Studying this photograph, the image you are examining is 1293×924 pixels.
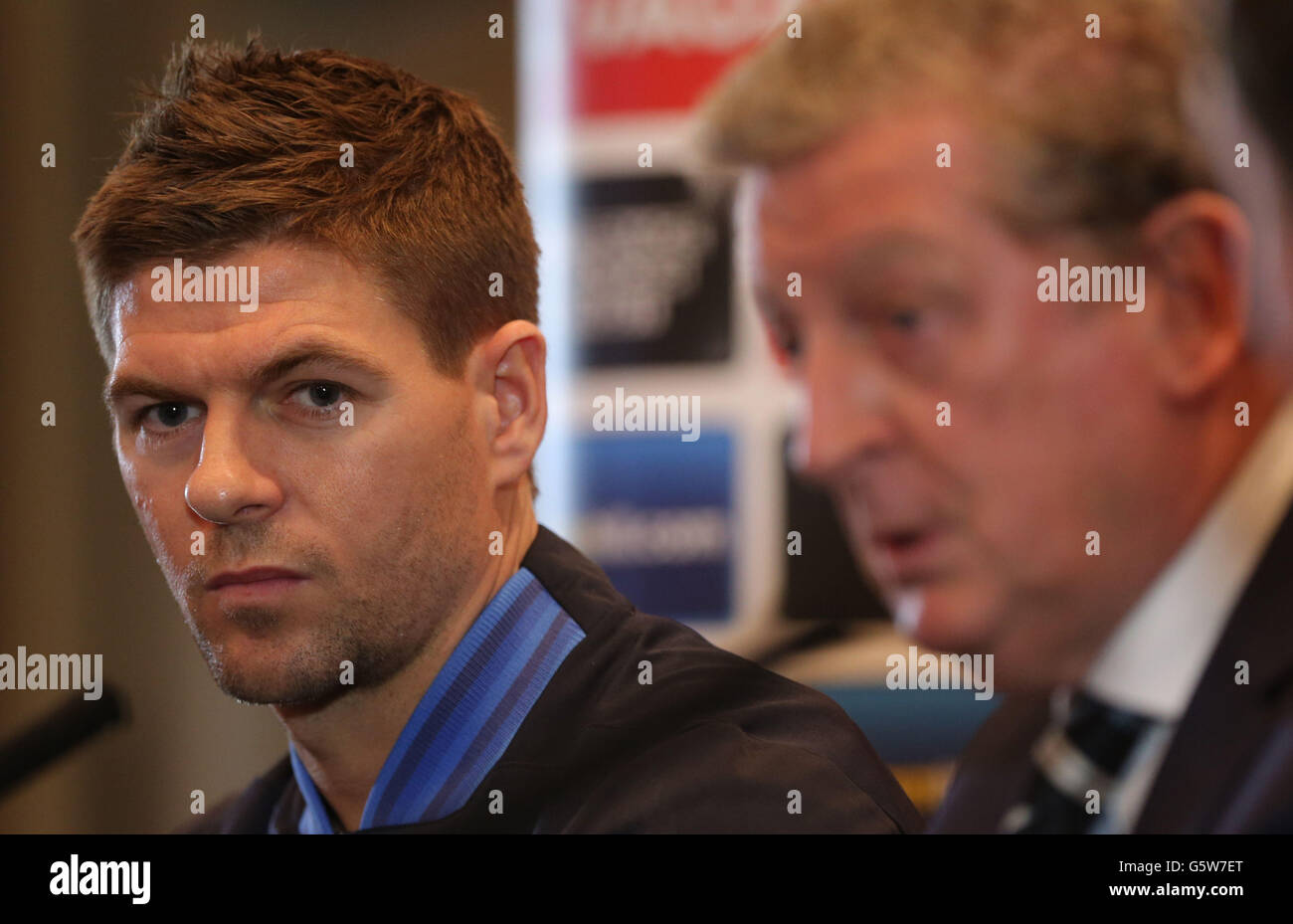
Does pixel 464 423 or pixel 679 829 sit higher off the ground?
pixel 464 423

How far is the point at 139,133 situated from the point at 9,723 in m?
0.64

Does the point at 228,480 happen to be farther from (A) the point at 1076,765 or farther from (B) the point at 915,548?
(A) the point at 1076,765

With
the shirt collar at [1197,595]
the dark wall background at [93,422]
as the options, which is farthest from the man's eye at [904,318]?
the dark wall background at [93,422]

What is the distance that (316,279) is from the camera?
41.8 inches

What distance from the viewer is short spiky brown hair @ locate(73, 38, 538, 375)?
1068 millimetres

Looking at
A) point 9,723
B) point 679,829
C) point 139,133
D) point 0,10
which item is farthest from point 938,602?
point 0,10

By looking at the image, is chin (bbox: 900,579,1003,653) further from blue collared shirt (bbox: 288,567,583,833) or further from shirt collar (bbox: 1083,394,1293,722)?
blue collared shirt (bbox: 288,567,583,833)

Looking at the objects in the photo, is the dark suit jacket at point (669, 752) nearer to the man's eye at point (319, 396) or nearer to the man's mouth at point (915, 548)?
the man's mouth at point (915, 548)

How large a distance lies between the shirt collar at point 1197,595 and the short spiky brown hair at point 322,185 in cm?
58

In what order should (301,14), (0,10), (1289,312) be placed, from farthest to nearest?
(0,10), (301,14), (1289,312)

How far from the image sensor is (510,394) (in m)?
1.14

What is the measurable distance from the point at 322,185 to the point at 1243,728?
2.63 feet

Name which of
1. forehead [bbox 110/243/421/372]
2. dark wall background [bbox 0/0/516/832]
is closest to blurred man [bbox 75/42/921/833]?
forehead [bbox 110/243/421/372]
